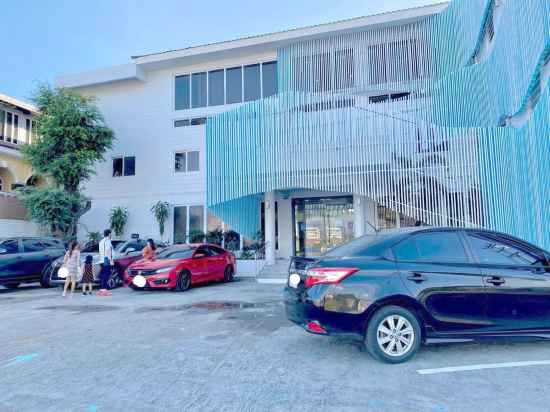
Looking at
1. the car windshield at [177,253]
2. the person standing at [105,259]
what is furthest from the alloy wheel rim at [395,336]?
the person standing at [105,259]

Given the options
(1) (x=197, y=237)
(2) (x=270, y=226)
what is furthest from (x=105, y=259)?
(1) (x=197, y=237)

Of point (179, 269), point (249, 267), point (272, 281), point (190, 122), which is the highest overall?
point (190, 122)

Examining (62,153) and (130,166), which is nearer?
(62,153)

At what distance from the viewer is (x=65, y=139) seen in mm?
17797

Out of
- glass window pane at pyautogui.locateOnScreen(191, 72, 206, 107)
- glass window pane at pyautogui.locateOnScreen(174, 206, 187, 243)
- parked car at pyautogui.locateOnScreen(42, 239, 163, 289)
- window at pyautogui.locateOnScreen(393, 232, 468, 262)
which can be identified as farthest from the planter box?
window at pyautogui.locateOnScreen(393, 232, 468, 262)

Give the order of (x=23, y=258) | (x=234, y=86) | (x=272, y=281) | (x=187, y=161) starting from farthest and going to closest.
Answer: (x=187, y=161) → (x=234, y=86) → (x=272, y=281) → (x=23, y=258)

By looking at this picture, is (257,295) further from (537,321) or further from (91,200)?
(91,200)

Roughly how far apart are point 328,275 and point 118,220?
1622cm

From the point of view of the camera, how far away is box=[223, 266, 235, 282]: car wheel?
13.8 metres

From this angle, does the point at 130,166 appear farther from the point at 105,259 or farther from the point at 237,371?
the point at 237,371

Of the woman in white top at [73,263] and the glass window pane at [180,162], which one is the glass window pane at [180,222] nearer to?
the glass window pane at [180,162]

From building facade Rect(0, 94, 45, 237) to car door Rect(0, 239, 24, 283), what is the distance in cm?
813

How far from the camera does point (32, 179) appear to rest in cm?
2412

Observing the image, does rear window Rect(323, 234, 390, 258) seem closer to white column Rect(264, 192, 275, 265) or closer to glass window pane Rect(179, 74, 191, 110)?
white column Rect(264, 192, 275, 265)
